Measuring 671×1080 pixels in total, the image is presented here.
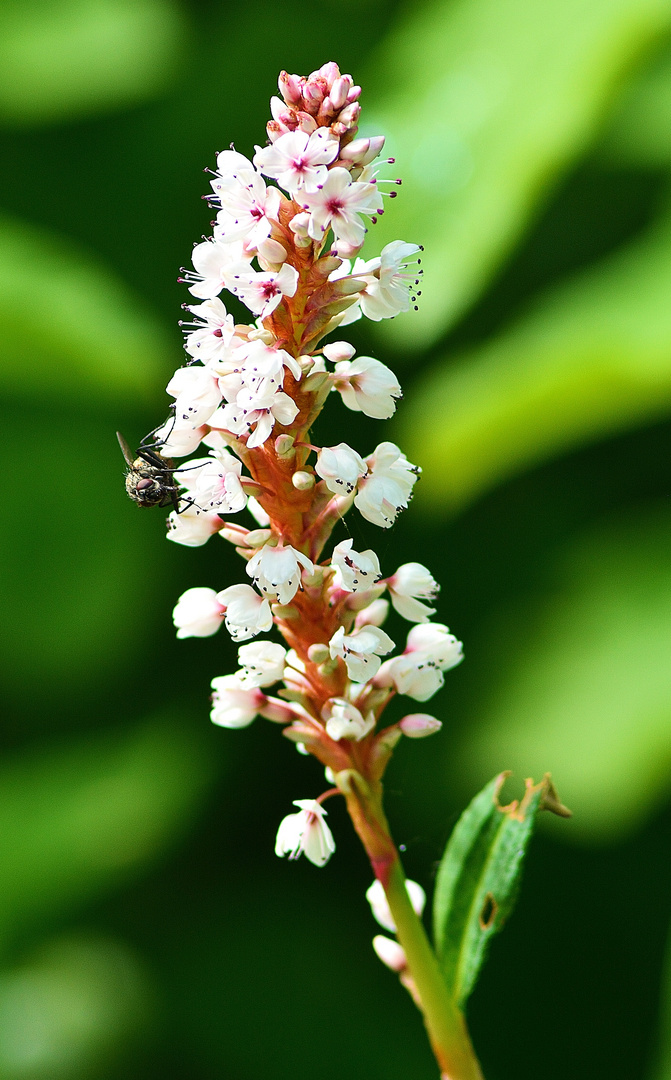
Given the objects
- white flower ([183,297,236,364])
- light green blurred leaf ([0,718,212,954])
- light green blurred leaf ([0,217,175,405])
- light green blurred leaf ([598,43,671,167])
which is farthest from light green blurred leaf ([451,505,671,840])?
white flower ([183,297,236,364])

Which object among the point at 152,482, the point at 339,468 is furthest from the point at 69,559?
the point at 339,468

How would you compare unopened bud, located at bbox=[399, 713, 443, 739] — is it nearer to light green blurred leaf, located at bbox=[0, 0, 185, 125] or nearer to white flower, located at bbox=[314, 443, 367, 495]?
white flower, located at bbox=[314, 443, 367, 495]

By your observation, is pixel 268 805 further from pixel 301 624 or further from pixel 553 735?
pixel 301 624

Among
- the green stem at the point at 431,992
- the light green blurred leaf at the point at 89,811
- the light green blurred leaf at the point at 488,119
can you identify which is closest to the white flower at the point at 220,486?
the green stem at the point at 431,992

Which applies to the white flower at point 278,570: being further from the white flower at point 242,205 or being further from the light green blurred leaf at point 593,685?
the light green blurred leaf at point 593,685

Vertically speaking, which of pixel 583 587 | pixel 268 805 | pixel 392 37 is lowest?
pixel 268 805

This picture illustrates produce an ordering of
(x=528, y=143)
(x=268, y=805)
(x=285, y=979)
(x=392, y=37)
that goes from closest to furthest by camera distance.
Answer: (x=528, y=143) → (x=285, y=979) → (x=268, y=805) → (x=392, y=37)

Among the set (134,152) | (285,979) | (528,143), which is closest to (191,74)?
(134,152)

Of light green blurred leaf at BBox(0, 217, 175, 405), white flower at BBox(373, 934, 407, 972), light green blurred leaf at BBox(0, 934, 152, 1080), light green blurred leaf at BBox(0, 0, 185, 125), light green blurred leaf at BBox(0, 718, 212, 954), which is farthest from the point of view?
light green blurred leaf at BBox(0, 0, 185, 125)
